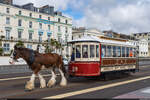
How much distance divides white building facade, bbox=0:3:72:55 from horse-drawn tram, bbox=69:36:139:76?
38.4m

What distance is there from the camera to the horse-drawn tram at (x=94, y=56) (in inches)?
462

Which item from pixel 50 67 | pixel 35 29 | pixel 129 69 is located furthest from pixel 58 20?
Answer: pixel 50 67

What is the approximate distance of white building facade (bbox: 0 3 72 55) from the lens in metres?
50.1

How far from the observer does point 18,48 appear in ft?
31.0

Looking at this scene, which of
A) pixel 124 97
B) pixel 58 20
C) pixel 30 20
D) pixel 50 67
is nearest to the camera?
pixel 124 97

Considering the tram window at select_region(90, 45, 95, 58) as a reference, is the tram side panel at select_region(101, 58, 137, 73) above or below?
below

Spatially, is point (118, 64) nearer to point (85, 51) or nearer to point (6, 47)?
point (85, 51)

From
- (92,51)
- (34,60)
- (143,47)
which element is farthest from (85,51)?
(143,47)

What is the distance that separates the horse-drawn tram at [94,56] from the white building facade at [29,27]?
38.4 meters

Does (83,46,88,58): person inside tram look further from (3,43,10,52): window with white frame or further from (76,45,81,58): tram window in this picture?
(3,43,10,52): window with white frame

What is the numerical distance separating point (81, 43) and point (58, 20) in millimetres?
51822

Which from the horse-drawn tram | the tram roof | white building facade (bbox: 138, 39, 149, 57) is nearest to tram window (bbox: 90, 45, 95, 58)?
the horse-drawn tram

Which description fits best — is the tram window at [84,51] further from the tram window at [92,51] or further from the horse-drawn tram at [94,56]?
the tram window at [92,51]

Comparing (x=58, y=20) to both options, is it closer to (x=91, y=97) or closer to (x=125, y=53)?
(x=125, y=53)
